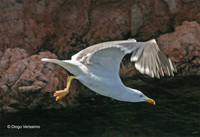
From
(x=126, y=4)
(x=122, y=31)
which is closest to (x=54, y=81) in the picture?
(x=122, y=31)

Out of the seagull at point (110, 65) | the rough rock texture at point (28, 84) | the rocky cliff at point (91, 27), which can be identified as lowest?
the rough rock texture at point (28, 84)

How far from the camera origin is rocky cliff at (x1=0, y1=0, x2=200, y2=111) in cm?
704

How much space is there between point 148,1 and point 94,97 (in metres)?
2.65

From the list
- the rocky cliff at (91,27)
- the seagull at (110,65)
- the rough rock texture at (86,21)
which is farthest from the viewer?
the rough rock texture at (86,21)

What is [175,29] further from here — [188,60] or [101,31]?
[101,31]

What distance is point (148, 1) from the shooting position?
7699 millimetres

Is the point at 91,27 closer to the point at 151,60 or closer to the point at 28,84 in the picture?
the point at 28,84

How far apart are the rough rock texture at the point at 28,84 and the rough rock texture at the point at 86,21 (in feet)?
3.02

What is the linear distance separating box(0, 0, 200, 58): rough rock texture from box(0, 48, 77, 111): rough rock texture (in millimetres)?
919

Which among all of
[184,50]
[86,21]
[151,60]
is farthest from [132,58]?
[86,21]

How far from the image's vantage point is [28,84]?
20.1ft

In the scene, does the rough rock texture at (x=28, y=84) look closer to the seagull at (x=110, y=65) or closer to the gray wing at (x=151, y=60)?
the seagull at (x=110, y=65)

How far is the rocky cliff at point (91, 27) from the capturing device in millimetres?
7043

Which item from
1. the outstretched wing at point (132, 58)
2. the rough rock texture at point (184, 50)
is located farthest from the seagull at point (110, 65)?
the rough rock texture at point (184, 50)
